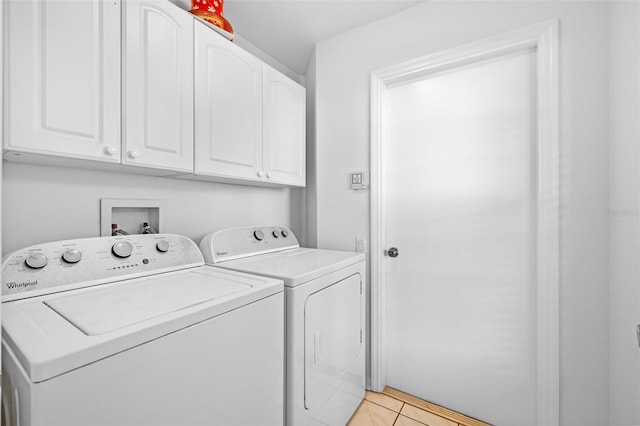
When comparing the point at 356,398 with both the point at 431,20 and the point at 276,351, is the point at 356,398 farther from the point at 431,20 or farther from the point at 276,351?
the point at 431,20

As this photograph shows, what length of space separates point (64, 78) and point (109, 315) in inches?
33.1

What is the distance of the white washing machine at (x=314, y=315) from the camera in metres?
1.23

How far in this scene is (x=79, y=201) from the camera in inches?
50.5

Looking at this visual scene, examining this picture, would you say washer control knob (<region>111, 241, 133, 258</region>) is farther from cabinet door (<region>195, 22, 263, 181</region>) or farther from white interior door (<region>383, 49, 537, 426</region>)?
white interior door (<region>383, 49, 537, 426</region>)

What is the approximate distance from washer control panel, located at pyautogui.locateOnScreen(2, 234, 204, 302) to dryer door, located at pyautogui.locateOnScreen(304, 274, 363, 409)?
26.5 inches

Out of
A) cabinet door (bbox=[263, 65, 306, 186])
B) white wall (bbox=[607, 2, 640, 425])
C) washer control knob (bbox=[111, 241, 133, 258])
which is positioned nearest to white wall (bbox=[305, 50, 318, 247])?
cabinet door (bbox=[263, 65, 306, 186])

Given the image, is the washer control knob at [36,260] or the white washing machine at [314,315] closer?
the washer control knob at [36,260]

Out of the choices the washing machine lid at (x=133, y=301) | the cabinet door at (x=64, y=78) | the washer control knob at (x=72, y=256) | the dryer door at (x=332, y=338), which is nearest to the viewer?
the washing machine lid at (x=133, y=301)

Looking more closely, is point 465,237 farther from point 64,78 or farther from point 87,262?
point 64,78

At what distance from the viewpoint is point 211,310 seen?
0.89 m

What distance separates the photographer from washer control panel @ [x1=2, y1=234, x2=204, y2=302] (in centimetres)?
97

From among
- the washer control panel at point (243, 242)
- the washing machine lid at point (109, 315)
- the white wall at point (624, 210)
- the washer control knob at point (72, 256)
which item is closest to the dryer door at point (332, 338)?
the washing machine lid at point (109, 315)

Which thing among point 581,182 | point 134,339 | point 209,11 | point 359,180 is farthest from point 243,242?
point 581,182

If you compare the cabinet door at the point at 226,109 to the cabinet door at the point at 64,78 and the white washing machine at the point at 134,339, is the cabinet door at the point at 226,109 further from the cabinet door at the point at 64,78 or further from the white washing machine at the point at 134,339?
the white washing machine at the point at 134,339
